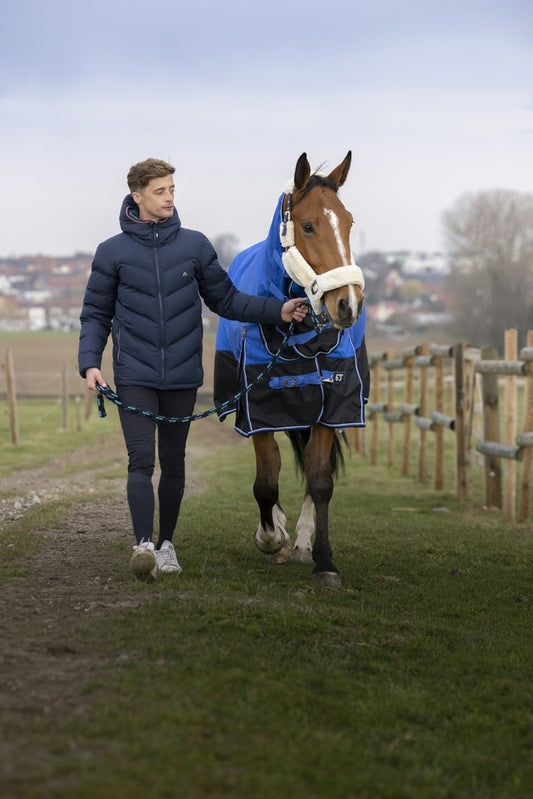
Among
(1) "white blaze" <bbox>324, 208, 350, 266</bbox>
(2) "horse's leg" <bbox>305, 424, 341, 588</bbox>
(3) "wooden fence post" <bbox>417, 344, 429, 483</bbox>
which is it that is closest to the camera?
(1) "white blaze" <bbox>324, 208, 350, 266</bbox>

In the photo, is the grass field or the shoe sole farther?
the shoe sole

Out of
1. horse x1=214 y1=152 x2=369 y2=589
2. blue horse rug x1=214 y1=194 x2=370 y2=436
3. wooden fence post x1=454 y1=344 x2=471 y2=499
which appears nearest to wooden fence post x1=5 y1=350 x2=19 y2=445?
wooden fence post x1=454 y1=344 x2=471 y2=499

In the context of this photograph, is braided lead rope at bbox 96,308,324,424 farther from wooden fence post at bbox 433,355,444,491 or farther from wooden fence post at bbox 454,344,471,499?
wooden fence post at bbox 433,355,444,491

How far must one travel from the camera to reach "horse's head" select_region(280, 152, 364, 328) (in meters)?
5.14

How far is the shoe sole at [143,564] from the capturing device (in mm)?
5117

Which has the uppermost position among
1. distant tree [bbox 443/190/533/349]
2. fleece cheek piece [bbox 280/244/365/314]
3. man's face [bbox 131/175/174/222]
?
distant tree [bbox 443/190/533/349]

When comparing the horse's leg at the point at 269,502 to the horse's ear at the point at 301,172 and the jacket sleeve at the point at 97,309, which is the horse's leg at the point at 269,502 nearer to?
the jacket sleeve at the point at 97,309

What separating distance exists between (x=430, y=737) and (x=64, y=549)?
3.53 metres

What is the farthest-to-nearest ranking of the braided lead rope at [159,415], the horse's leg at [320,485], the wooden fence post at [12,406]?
the wooden fence post at [12,406] → the horse's leg at [320,485] → the braided lead rope at [159,415]

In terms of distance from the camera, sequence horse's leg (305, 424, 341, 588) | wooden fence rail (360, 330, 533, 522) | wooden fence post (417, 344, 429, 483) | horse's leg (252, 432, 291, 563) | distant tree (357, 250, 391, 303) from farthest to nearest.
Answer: distant tree (357, 250, 391, 303), wooden fence post (417, 344, 429, 483), wooden fence rail (360, 330, 533, 522), horse's leg (252, 432, 291, 563), horse's leg (305, 424, 341, 588)

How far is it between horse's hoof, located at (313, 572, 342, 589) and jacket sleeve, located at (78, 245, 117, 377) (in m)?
1.72

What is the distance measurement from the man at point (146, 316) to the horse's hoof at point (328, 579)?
0.93m

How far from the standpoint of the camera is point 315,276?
17.3 ft

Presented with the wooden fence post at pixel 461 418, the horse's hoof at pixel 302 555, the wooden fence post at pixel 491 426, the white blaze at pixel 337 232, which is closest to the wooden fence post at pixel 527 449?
the wooden fence post at pixel 491 426
